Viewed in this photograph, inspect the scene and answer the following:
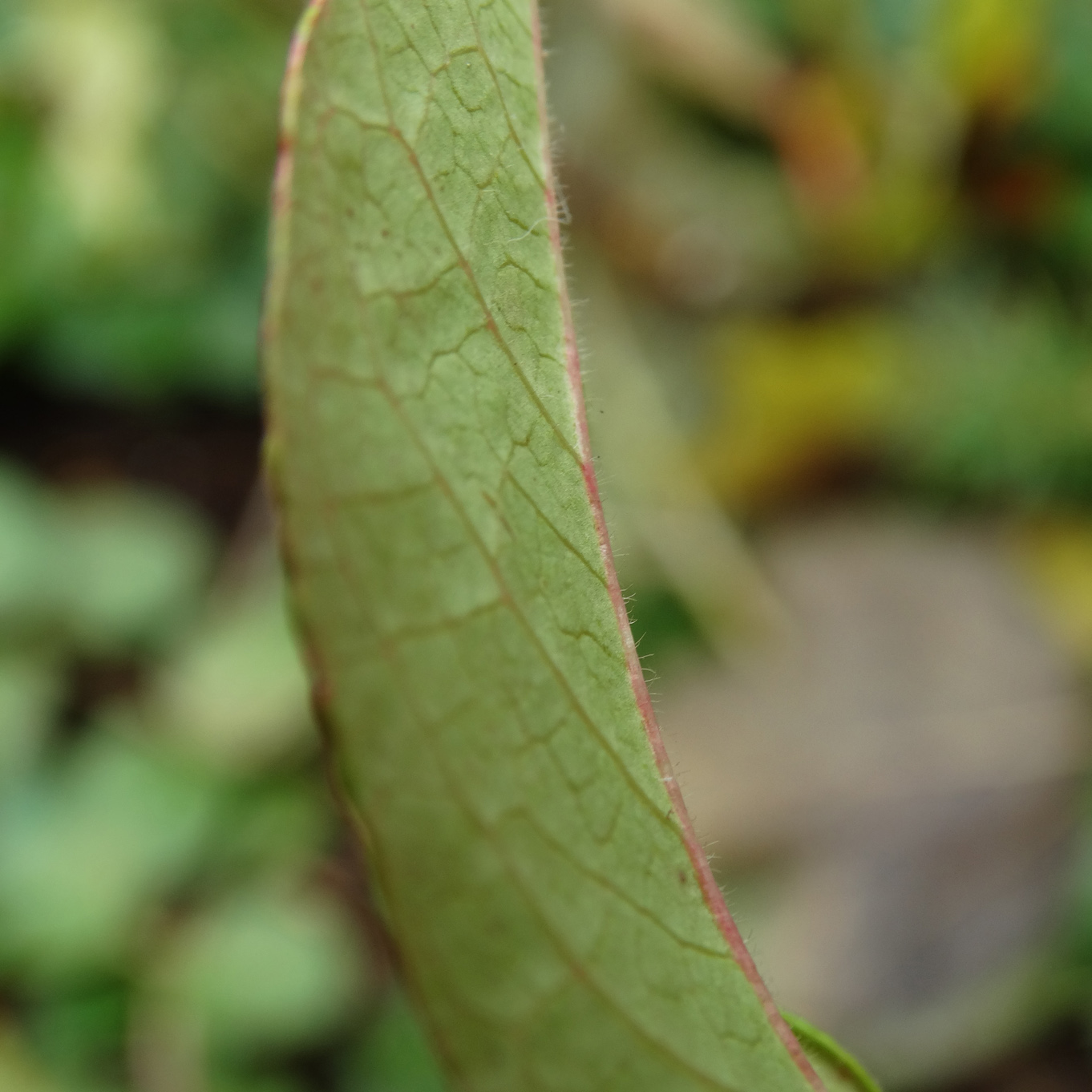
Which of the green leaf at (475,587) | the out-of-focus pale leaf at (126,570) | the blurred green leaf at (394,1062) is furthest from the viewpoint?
the out-of-focus pale leaf at (126,570)

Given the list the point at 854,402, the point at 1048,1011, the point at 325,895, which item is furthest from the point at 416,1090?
the point at 854,402

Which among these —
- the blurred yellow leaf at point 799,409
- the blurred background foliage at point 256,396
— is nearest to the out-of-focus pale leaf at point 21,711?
the blurred background foliage at point 256,396

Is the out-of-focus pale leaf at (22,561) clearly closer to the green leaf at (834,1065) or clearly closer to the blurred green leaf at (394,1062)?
the blurred green leaf at (394,1062)

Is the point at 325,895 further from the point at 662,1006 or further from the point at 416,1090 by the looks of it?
the point at 662,1006

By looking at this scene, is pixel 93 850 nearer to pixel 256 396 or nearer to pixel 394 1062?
pixel 394 1062

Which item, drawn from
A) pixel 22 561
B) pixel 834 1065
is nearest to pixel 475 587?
pixel 834 1065

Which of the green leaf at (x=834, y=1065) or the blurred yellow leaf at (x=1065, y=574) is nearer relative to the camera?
the green leaf at (x=834, y=1065)

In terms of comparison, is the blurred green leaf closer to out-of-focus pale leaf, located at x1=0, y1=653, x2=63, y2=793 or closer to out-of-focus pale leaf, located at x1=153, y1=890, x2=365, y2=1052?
out-of-focus pale leaf, located at x1=153, y1=890, x2=365, y2=1052
